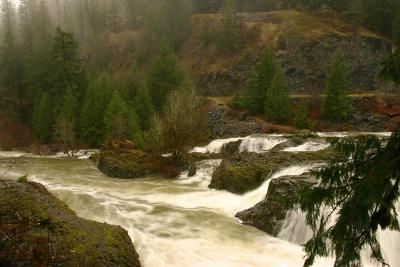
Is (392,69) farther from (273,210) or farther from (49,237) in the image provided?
(273,210)

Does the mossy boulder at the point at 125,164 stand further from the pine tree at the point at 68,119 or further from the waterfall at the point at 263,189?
the pine tree at the point at 68,119

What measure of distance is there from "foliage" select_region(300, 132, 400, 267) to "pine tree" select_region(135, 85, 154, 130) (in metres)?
39.2

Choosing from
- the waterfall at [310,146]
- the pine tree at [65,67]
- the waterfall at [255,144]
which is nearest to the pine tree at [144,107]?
the waterfall at [255,144]

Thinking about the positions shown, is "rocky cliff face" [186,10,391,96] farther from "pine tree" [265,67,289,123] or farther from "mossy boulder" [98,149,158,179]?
"mossy boulder" [98,149,158,179]

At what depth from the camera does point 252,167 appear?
20875mm

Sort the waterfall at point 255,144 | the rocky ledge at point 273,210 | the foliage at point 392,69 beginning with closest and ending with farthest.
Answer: the foliage at point 392,69
the rocky ledge at point 273,210
the waterfall at point 255,144

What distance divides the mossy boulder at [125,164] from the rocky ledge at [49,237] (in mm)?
15370

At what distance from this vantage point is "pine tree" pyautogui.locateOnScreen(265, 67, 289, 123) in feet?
141

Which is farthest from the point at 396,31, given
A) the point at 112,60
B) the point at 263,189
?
the point at 112,60

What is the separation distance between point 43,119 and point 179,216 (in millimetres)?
36642

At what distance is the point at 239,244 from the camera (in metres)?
12.9

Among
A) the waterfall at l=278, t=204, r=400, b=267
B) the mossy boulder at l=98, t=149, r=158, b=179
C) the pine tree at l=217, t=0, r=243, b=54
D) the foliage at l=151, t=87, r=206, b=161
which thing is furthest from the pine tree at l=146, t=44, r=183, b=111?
the waterfall at l=278, t=204, r=400, b=267

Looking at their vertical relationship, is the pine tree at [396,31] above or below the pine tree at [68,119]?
above

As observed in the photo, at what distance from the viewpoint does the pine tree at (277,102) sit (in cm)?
4291
